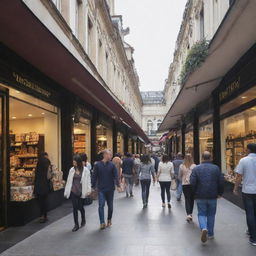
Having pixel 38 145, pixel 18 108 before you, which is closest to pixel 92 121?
pixel 38 145

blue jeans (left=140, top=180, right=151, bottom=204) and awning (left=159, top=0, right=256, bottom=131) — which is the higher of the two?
awning (left=159, top=0, right=256, bottom=131)

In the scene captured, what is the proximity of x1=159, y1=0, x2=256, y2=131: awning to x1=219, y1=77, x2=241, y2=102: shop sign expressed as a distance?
402 millimetres

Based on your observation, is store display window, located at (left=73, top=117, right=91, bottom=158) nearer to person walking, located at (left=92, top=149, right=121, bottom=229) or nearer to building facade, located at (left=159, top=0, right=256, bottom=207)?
building facade, located at (left=159, top=0, right=256, bottom=207)

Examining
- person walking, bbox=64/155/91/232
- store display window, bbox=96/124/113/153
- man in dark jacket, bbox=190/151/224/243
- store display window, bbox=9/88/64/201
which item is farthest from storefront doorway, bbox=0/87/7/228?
store display window, bbox=96/124/113/153

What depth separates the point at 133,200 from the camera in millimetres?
11789

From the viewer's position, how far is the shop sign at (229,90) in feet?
32.4

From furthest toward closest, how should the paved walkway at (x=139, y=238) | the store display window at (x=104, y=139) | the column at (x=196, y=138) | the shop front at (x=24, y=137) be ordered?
1. the store display window at (x=104, y=139)
2. the column at (x=196, y=138)
3. the shop front at (x=24, y=137)
4. the paved walkway at (x=139, y=238)

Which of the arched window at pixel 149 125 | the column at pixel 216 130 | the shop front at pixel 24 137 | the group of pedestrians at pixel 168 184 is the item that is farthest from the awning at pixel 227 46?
the arched window at pixel 149 125

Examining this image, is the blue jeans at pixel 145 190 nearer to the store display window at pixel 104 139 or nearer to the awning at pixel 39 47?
the awning at pixel 39 47

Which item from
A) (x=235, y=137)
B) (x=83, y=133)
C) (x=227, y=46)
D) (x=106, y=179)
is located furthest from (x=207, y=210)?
(x=83, y=133)

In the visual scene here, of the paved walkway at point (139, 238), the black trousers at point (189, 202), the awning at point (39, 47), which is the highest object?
the awning at point (39, 47)

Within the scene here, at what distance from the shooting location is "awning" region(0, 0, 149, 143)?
200 inches

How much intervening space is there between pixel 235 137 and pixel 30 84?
634cm

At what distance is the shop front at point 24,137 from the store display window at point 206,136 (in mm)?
6136
